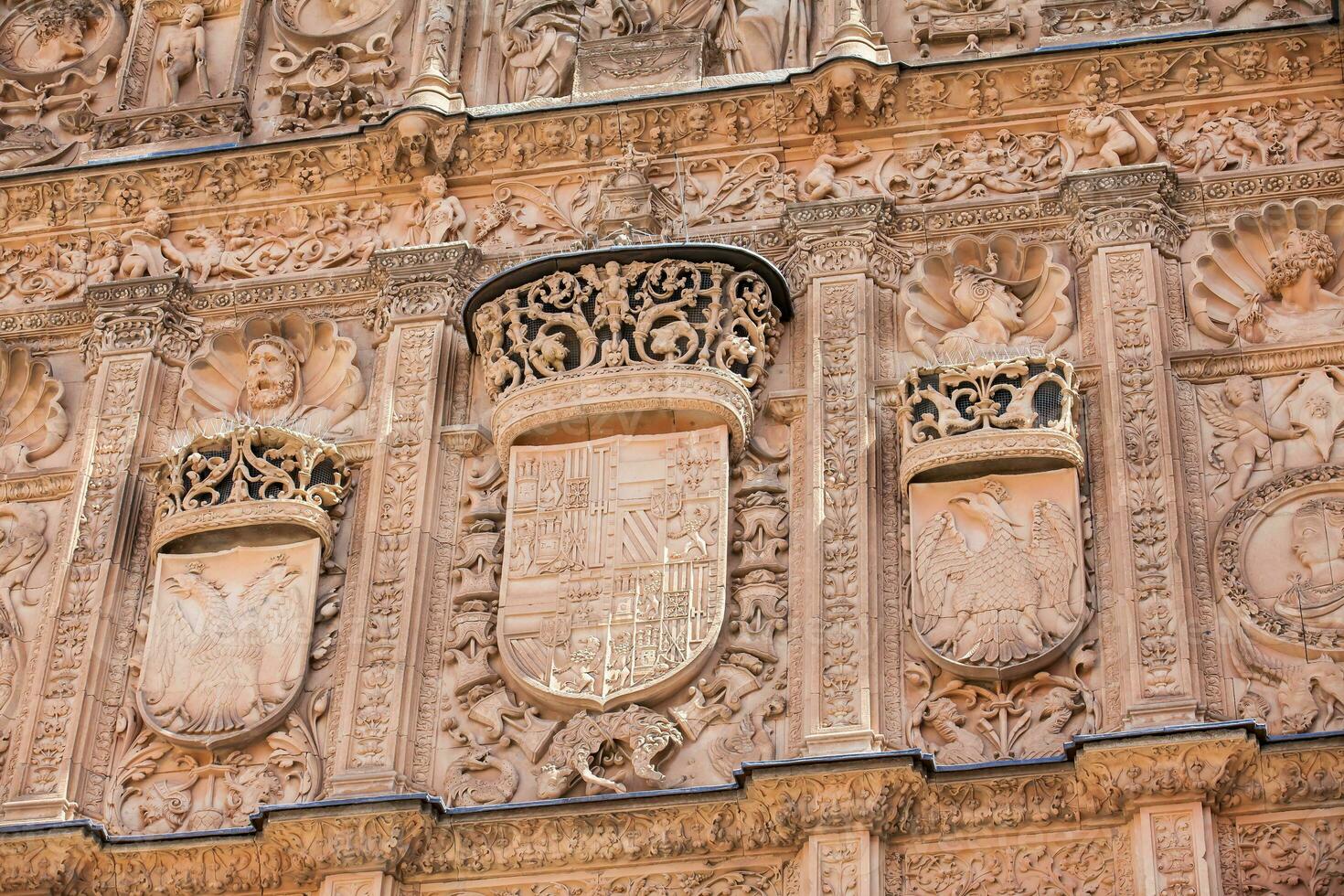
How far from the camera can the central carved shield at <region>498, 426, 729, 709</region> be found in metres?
14.7

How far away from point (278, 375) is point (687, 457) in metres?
2.70

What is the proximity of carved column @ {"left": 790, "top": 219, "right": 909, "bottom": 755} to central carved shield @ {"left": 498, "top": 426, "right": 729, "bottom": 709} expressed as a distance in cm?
54

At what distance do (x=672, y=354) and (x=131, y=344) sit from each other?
3.41 meters

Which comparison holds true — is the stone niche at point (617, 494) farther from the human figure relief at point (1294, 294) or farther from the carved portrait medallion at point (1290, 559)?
the human figure relief at point (1294, 294)

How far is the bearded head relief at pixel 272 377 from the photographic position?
16531mm

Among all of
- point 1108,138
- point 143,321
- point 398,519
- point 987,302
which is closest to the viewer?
point 398,519

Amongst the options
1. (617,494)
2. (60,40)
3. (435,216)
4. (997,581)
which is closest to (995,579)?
(997,581)

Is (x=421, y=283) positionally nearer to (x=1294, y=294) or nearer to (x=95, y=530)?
(x=95, y=530)

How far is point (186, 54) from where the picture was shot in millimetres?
18438

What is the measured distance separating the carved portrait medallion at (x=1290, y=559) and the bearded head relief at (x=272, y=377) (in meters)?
5.49

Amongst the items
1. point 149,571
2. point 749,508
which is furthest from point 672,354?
point 149,571

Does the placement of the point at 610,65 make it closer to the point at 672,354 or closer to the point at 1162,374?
the point at 672,354

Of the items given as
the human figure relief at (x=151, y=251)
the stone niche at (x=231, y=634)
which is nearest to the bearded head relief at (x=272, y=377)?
the stone niche at (x=231, y=634)

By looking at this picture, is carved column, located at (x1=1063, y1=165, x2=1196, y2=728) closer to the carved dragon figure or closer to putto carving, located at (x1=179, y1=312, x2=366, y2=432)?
the carved dragon figure
